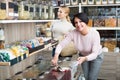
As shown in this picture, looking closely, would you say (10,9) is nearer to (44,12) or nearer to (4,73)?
(4,73)

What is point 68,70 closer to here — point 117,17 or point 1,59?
point 1,59

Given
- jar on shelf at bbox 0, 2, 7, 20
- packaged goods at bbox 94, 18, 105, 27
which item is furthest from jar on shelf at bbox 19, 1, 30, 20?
packaged goods at bbox 94, 18, 105, 27

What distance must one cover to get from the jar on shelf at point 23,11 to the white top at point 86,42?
20.1 inches

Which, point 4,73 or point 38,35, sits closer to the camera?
point 4,73

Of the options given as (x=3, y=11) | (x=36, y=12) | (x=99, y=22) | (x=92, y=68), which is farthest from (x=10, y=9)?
(x=99, y=22)

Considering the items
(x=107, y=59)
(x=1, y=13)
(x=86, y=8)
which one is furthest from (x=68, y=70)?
(x=86, y=8)

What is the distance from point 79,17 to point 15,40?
105 cm

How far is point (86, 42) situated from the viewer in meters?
3.13

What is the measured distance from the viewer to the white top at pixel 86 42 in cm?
305

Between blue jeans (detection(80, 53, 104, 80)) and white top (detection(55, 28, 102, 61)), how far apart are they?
182mm

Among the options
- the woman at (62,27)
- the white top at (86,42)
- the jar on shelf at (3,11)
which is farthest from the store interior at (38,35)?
the white top at (86,42)

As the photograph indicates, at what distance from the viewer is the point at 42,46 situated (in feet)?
11.3

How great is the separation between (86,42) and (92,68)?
42cm

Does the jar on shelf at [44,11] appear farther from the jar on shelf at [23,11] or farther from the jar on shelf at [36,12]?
the jar on shelf at [23,11]
